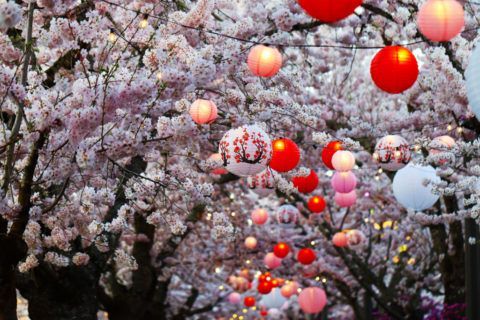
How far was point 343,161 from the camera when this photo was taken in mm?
8586

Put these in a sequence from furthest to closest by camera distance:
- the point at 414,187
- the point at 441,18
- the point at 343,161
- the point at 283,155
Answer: the point at 414,187 < the point at 343,161 < the point at 283,155 < the point at 441,18

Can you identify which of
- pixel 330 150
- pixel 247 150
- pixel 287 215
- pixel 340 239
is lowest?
pixel 247 150

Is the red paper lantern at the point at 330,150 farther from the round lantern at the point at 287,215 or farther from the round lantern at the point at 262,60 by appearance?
the round lantern at the point at 287,215

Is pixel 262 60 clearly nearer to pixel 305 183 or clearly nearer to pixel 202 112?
pixel 202 112

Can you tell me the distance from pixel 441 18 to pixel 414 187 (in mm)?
3705

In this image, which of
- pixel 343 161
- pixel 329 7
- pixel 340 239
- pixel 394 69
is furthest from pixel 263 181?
pixel 340 239

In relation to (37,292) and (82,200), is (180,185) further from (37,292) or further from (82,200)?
(37,292)

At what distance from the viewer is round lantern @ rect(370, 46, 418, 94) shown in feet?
19.5

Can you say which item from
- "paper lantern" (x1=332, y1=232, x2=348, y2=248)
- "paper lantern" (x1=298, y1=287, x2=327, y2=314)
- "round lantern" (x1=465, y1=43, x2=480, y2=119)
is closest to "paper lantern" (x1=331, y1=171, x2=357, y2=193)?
"paper lantern" (x1=332, y1=232, x2=348, y2=248)

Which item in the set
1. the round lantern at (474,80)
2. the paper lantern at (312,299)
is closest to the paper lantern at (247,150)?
the round lantern at (474,80)

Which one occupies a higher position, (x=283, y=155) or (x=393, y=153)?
(x=393, y=153)

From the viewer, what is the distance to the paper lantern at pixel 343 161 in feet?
28.1

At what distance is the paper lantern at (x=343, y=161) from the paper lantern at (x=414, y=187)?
90cm

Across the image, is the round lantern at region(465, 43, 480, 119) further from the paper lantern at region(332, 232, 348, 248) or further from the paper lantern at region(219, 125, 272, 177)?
the paper lantern at region(332, 232, 348, 248)
